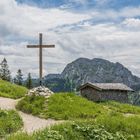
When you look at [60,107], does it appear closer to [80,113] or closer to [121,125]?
[80,113]

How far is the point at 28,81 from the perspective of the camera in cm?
12069

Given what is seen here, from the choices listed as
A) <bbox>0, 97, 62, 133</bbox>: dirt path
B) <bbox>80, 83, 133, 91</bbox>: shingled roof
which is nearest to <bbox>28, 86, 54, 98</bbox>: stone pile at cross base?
<bbox>0, 97, 62, 133</bbox>: dirt path

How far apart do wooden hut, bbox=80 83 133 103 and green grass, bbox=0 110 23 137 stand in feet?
152

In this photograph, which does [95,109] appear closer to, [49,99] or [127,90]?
[49,99]

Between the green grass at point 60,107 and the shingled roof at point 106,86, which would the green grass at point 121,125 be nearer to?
the green grass at point 60,107

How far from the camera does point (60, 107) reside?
2928 cm

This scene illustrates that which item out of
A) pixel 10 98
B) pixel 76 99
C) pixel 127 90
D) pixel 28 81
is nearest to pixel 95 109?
pixel 76 99

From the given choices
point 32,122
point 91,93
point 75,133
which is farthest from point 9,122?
point 91,93

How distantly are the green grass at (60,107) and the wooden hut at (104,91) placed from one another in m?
40.6

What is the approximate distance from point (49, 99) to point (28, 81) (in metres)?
90.8

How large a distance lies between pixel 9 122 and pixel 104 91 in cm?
5055

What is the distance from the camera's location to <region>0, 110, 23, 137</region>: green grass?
73.6ft

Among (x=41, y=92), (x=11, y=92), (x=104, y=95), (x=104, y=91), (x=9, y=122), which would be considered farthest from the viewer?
(x=104, y=91)

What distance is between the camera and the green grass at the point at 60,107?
2805 cm
